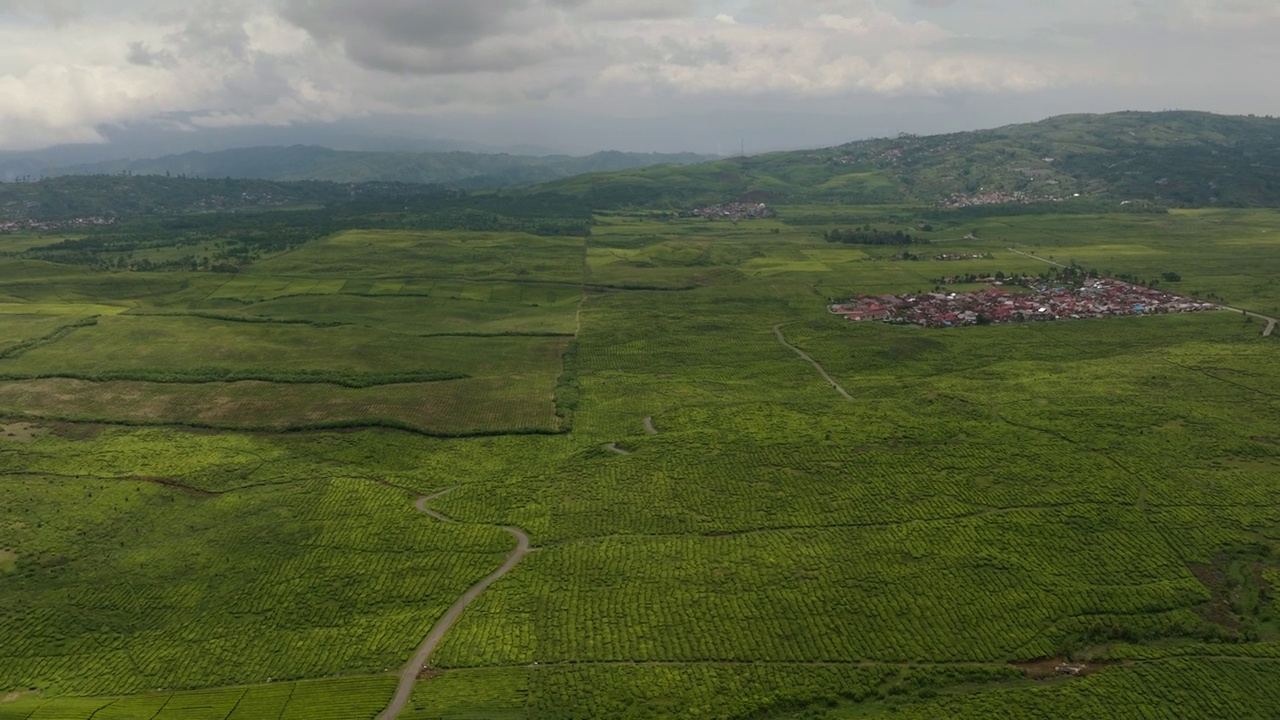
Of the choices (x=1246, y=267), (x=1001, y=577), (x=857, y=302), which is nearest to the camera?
(x=1001, y=577)

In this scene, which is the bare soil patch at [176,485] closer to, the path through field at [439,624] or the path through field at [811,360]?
the path through field at [439,624]

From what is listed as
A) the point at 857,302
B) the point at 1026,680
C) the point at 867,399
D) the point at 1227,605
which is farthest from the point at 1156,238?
the point at 1026,680

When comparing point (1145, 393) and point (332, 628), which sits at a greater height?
point (1145, 393)

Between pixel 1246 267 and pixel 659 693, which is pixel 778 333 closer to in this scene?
pixel 659 693

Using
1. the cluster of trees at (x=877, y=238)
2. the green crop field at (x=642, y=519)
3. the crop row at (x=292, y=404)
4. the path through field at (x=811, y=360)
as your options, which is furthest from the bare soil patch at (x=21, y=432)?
the cluster of trees at (x=877, y=238)

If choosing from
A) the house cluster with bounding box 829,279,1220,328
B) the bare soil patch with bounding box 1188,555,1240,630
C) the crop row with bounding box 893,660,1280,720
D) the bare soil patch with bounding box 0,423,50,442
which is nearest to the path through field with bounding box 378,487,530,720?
the crop row with bounding box 893,660,1280,720
